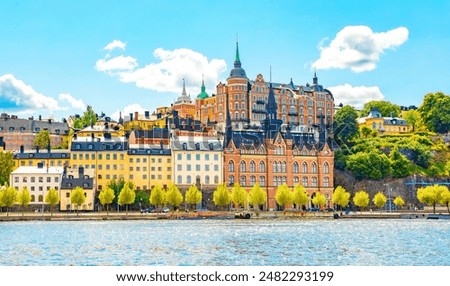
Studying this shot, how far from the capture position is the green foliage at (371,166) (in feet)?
331

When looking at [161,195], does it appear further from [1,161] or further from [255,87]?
[255,87]

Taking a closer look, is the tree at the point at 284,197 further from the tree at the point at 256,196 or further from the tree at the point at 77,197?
the tree at the point at 77,197

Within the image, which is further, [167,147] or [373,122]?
[373,122]

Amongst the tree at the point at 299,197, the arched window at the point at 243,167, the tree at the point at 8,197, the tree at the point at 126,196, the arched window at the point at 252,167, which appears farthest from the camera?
the arched window at the point at 252,167

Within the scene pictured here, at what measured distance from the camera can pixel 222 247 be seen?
141 feet

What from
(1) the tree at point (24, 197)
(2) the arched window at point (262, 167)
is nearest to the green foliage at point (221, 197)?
(2) the arched window at point (262, 167)

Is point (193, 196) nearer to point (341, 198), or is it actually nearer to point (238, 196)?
point (238, 196)

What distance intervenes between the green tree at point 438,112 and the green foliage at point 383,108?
1958 cm

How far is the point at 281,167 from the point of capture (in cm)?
10081

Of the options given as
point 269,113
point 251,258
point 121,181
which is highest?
point 269,113

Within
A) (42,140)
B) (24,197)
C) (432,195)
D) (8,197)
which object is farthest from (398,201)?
(42,140)

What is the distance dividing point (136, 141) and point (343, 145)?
28.9 m

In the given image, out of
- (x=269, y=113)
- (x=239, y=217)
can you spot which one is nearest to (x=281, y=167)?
(x=269, y=113)

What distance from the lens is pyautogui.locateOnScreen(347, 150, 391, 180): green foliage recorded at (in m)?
101
